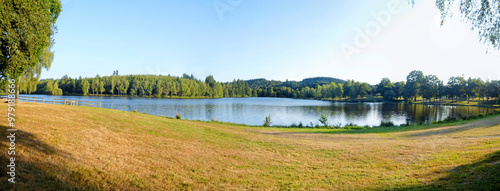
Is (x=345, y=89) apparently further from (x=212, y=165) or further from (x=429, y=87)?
(x=212, y=165)

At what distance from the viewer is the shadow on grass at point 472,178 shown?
5496 millimetres

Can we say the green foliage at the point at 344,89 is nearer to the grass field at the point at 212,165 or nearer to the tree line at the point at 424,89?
the tree line at the point at 424,89

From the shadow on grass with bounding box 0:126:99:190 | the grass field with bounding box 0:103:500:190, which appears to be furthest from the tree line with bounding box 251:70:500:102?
the shadow on grass with bounding box 0:126:99:190

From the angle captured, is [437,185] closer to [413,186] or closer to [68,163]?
[413,186]

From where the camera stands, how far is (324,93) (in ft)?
505

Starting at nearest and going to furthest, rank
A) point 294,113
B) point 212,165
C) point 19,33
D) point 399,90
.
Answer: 1. point 212,165
2. point 19,33
3. point 294,113
4. point 399,90

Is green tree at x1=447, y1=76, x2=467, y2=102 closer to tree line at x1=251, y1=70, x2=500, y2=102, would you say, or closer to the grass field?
tree line at x1=251, y1=70, x2=500, y2=102

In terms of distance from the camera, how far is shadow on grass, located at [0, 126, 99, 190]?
5.41 metres

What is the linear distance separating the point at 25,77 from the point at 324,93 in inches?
5898

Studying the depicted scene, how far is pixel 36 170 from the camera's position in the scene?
6078 mm

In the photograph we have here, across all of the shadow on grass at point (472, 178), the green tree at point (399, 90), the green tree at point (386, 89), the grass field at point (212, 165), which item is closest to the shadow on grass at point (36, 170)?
the grass field at point (212, 165)

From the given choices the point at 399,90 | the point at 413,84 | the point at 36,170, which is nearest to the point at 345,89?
the point at 399,90

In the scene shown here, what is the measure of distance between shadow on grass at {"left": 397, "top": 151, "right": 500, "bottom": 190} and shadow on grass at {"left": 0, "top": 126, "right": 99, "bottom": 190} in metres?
9.37

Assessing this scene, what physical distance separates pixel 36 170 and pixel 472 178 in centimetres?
1228
